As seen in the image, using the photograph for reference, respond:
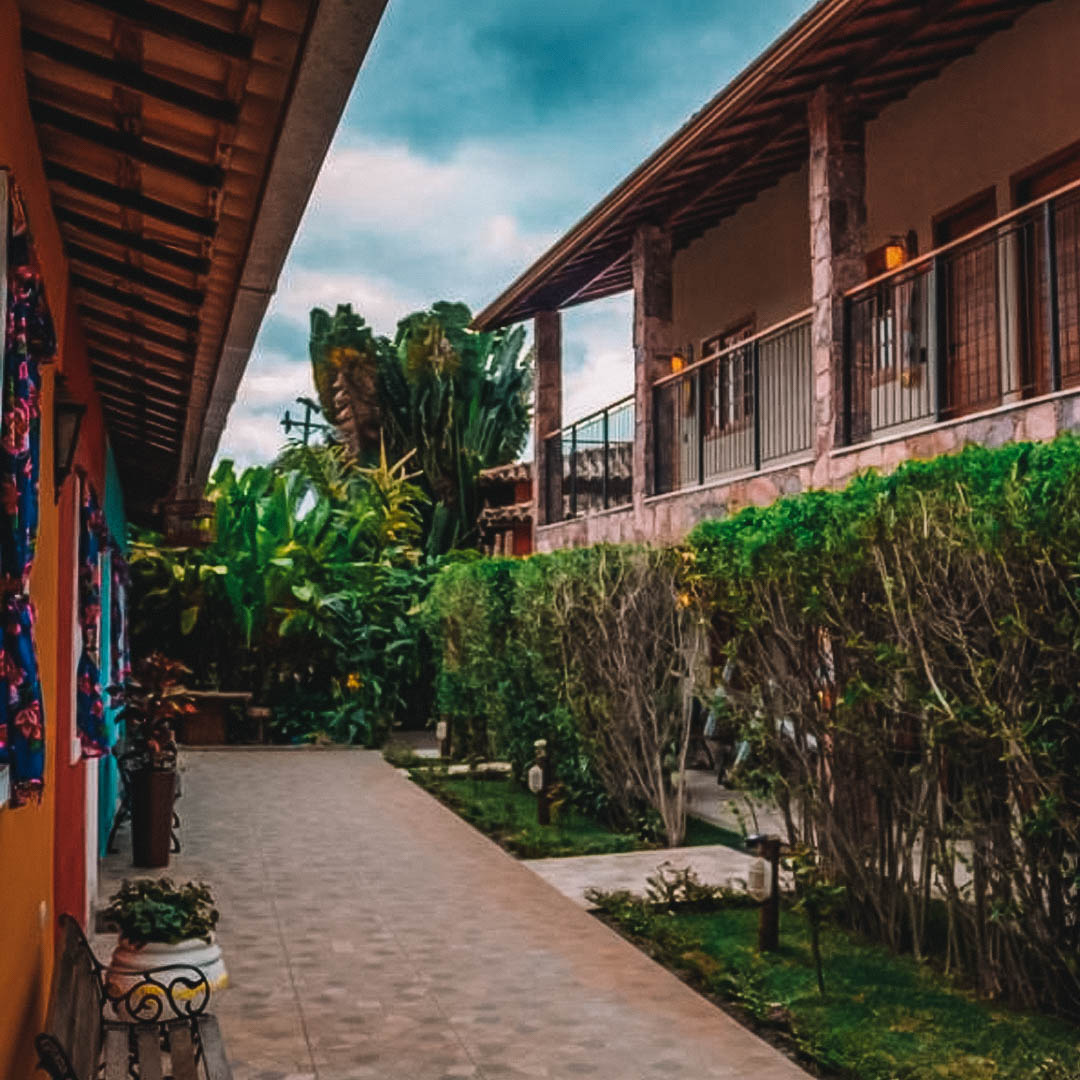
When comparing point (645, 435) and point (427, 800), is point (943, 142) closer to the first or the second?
point (645, 435)

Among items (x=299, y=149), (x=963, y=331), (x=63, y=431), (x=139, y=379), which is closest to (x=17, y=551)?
(x=299, y=149)

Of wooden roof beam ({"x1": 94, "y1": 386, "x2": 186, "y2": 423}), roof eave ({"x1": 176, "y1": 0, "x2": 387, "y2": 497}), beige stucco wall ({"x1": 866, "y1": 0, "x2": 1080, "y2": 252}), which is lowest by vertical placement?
roof eave ({"x1": 176, "y1": 0, "x2": 387, "y2": 497})

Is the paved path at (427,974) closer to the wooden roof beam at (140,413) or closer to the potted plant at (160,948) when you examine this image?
→ the potted plant at (160,948)

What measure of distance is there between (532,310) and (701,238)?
2569 mm

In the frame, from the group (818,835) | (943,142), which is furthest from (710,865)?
(943,142)

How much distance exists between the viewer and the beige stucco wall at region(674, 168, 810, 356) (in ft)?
47.1

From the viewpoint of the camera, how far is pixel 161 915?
5.61 m

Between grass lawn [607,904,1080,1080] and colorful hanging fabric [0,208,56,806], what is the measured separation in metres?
3.71

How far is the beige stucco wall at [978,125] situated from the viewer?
1052cm

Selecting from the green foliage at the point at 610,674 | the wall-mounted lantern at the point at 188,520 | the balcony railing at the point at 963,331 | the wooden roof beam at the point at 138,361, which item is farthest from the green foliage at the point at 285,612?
the wooden roof beam at the point at 138,361

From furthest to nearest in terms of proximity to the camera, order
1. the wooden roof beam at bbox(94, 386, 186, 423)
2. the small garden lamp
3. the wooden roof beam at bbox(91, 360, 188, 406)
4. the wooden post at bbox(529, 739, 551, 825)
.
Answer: the wooden post at bbox(529, 739, 551, 825) < the wooden roof beam at bbox(94, 386, 186, 423) < the small garden lamp < the wooden roof beam at bbox(91, 360, 188, 406)

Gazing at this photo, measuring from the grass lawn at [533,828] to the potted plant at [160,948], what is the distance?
4.95 m

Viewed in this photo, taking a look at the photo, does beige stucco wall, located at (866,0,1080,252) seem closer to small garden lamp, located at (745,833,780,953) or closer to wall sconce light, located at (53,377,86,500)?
small garden lamp, located at (745,833,780,953)

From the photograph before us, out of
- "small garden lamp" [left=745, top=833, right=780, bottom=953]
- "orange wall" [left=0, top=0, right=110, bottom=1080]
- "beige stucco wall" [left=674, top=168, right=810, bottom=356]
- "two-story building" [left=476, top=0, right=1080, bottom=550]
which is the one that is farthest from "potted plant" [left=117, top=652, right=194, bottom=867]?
"beige stucco wall" [left=674, top=168, right=810, bottom=356]
